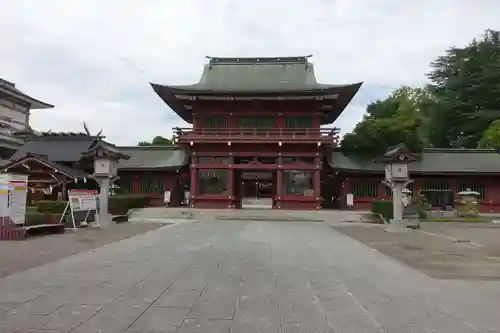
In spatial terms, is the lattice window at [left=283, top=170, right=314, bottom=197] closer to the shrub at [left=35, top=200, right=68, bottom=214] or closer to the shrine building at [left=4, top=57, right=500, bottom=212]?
the shrine building at [left=4, top=57, right=500, bottom=212]

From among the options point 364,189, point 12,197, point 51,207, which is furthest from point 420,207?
point 12,197

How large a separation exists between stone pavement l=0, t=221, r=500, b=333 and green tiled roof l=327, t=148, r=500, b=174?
79.7 ft

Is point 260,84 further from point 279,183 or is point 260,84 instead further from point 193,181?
point 193,181

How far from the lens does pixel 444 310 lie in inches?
220

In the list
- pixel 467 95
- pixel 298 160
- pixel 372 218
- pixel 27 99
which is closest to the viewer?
pixel 372 218

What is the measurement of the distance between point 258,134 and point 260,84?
5.41m

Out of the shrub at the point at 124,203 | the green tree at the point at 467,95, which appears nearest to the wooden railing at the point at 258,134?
the shrub at the point at 124,203

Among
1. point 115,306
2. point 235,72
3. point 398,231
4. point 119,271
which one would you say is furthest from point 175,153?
point 115,306

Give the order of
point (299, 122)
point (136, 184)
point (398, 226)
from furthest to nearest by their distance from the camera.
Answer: point (136, 184), point (299, 122), point (398, 226)

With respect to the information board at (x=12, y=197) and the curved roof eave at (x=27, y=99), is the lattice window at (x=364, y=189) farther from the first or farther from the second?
the curved roof eave at (x=27, y=99)

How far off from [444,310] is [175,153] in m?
32.6

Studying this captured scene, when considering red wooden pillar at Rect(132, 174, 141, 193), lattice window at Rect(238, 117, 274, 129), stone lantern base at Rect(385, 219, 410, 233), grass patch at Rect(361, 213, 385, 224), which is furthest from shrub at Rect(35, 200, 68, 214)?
grass patch at Rect(361, 213, 385, 224)

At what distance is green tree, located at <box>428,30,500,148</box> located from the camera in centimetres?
4881

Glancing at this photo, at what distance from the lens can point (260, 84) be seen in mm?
35812
